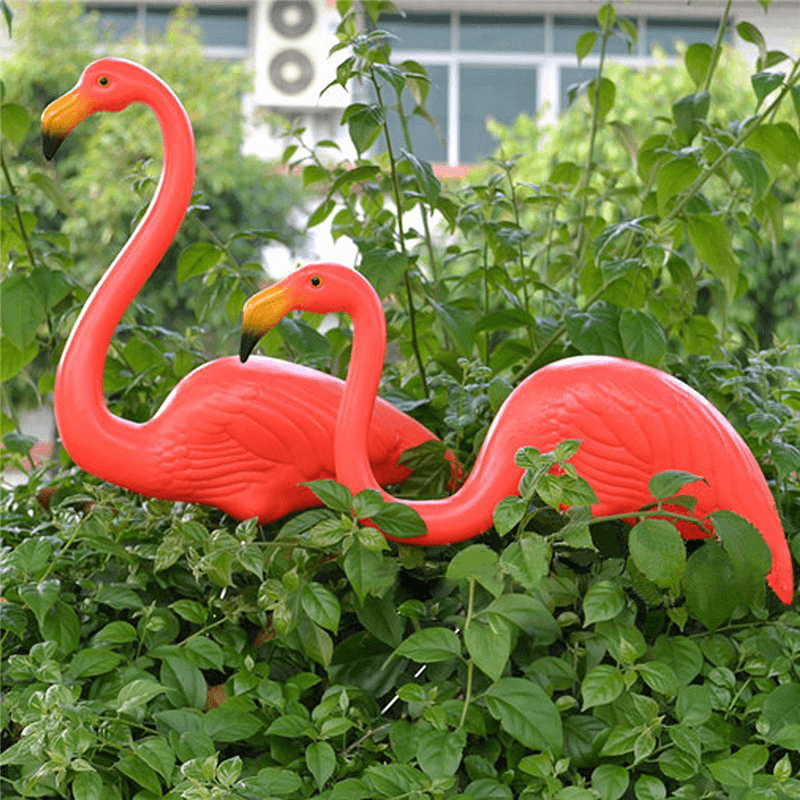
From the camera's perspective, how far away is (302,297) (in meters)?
1.02

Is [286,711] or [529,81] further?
[529,81]

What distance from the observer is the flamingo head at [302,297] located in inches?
39.2

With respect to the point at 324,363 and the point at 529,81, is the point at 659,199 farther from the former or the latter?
the point at 529,81

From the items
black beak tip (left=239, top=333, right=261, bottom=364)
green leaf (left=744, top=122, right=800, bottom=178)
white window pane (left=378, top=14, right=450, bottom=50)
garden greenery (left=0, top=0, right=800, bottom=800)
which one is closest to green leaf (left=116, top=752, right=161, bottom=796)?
garden greenery (left=0, top=0, right=800, bottom=800)

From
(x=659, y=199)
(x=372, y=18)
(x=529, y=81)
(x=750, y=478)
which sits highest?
(x=372, y=18)

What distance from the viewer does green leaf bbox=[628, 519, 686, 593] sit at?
34.9 inches

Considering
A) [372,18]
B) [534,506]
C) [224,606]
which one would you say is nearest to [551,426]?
[534,506]

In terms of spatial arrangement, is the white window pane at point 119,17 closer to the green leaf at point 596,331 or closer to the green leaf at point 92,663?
the green leaf at point 596,331

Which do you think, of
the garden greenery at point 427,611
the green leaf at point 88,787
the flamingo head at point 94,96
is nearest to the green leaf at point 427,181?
the garden greenery at point 427,611

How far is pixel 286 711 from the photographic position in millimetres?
944

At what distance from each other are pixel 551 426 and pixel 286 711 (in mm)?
317

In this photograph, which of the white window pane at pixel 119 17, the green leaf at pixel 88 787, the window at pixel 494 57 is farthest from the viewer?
the window at pixel 494 57

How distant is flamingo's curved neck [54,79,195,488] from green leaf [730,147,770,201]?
1.61 feet

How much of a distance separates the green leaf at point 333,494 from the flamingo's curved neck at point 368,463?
4cm
